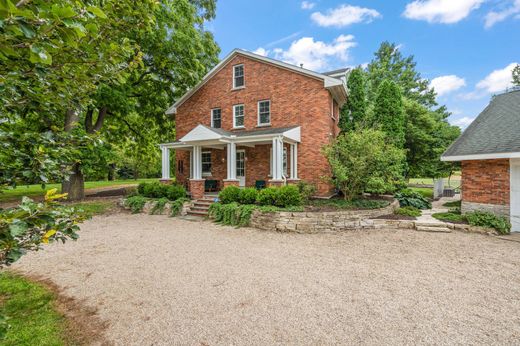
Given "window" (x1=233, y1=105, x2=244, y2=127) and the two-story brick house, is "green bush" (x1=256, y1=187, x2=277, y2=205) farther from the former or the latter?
"window" (x1=233, y1=105, x2=244, y2=127)

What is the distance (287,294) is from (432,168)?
16.7m

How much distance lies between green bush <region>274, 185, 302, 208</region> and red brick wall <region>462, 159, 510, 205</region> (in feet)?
21.2

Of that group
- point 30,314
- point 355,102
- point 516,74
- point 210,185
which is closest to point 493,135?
point 355,102

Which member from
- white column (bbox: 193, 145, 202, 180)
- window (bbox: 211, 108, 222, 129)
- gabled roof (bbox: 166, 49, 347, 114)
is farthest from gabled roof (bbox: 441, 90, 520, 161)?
window (bbox: 211, 108, 222, 129)

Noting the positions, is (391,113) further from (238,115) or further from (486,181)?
(238,115)

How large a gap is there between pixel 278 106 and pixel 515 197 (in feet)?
34.6

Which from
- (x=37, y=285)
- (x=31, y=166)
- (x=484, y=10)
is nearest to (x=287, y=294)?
(x=31, y=166)

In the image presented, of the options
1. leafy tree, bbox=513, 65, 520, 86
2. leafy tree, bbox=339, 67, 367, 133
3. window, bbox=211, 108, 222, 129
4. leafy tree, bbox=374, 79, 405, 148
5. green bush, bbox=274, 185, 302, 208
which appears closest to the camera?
green bush, bbox=274, 185, 302, 208

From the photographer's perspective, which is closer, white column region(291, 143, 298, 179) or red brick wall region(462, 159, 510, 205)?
red brick wall region(462, 159, 510, 205)

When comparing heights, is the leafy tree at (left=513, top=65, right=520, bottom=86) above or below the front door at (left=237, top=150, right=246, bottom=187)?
above

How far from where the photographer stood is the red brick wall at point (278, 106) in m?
12.5

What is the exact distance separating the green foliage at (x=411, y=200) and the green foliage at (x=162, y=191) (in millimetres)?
11332

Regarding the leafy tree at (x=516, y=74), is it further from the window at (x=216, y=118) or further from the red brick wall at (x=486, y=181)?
the window at (x=216, y=118)

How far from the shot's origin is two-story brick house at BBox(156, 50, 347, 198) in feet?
39.8
